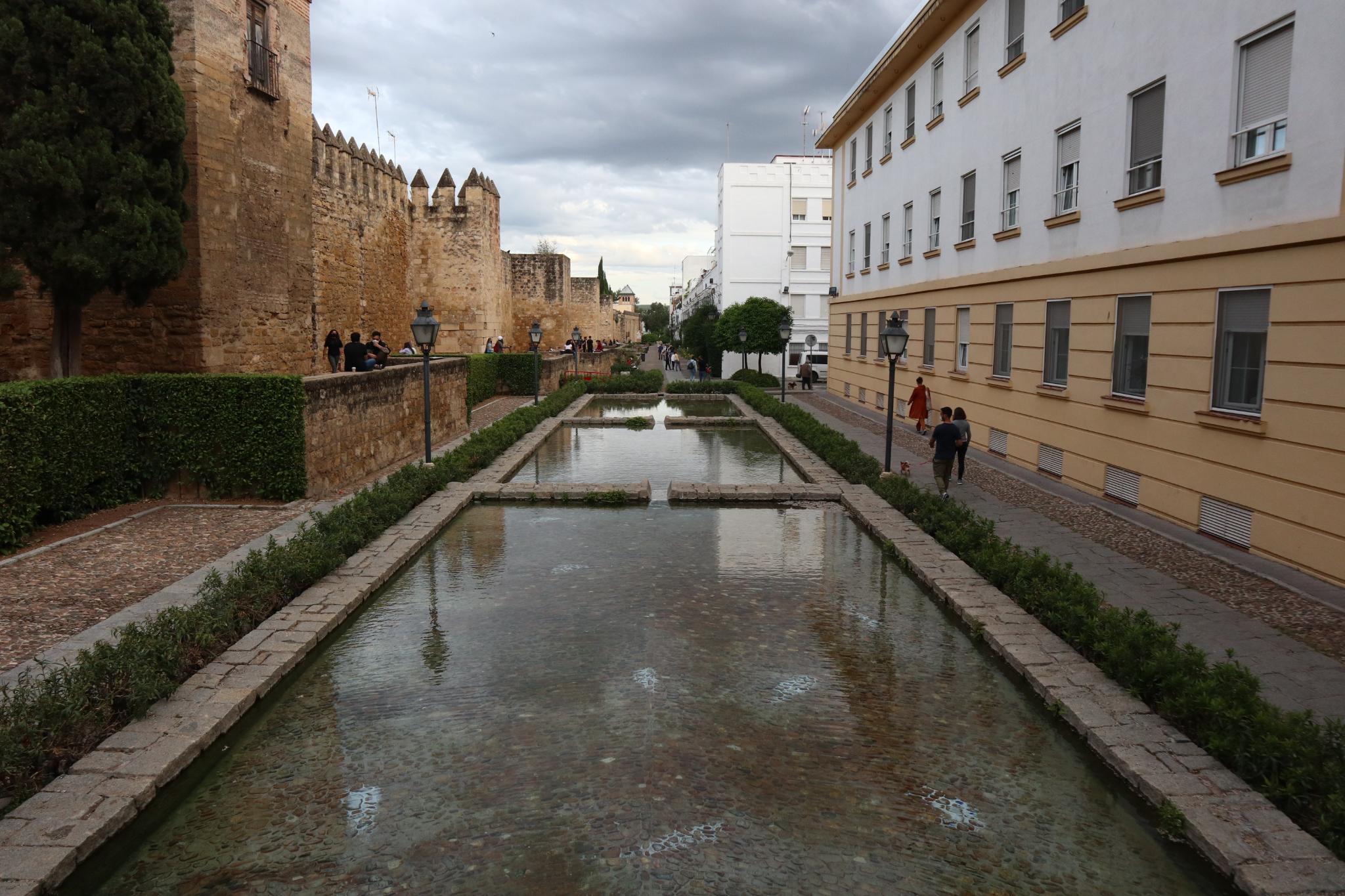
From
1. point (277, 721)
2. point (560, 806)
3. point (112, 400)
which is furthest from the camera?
point (112, 400)

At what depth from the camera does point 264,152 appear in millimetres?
13672

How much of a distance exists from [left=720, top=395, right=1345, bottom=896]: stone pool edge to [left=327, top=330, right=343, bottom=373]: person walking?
51.9 feet

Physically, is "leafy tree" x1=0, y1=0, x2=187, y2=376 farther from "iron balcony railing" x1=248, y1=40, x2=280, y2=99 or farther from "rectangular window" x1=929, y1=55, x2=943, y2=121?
"rectangular window" x1=929, y1=55, x2=943, y2=121

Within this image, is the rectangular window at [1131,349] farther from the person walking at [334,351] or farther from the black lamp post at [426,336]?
the person walking at [334,351]

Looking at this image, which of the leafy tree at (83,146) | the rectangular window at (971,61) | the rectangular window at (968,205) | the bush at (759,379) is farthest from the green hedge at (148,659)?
the bush at (759,379)

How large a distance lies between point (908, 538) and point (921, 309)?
38.3ft

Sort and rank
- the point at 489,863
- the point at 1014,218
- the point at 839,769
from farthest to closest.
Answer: the point at 1014,218 → the point at 839,769 → the point at 489,863

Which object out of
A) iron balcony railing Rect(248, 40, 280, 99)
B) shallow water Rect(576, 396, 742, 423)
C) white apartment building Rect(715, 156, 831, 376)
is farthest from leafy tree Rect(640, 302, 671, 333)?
iron balcony railing Rect(248, 40, 280, 99)

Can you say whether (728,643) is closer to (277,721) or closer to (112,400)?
(277,721)

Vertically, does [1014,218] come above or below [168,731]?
above

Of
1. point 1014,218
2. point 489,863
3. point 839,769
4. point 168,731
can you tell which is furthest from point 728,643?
point 1014,218

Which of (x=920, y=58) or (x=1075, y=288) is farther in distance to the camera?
(x=920, y=58)

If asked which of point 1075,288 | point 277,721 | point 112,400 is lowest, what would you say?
point 277,721

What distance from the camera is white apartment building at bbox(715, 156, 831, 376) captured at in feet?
151
